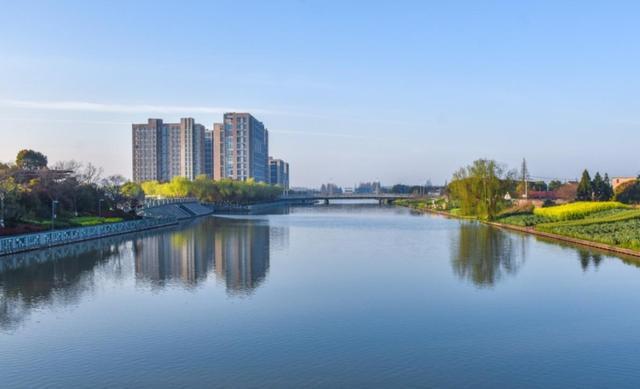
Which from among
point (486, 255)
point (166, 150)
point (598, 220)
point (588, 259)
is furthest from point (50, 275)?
point (166, 150)

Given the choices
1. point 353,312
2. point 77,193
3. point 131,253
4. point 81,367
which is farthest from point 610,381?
point 77,193

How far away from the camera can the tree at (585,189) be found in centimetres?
7550

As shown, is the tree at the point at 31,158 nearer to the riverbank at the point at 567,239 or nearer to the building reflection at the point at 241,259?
the building reflection at the point at 241,259

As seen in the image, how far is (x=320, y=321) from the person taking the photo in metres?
16.0

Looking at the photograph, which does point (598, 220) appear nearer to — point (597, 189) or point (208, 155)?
point (597, 189)

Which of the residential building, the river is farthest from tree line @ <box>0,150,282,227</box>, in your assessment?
the residential building

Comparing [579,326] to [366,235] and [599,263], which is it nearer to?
[599,263]

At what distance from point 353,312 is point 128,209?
48.7 meters

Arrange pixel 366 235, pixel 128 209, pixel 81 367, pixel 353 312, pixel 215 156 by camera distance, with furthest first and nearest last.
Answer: pixel 215 156, pixel 128 209, pixel 366 235, pixel 353 312, pixel 81 367

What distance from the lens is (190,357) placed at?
12.6 m

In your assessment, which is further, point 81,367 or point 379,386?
point 81,367

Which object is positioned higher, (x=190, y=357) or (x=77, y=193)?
(x=77, y=193)

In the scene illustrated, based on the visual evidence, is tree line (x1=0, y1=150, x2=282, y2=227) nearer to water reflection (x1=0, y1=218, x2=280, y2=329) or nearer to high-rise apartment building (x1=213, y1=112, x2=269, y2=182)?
water reflection (x1=0, y1=218, x2=280, y2=329)

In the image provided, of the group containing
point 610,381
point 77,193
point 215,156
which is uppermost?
point 215,156
